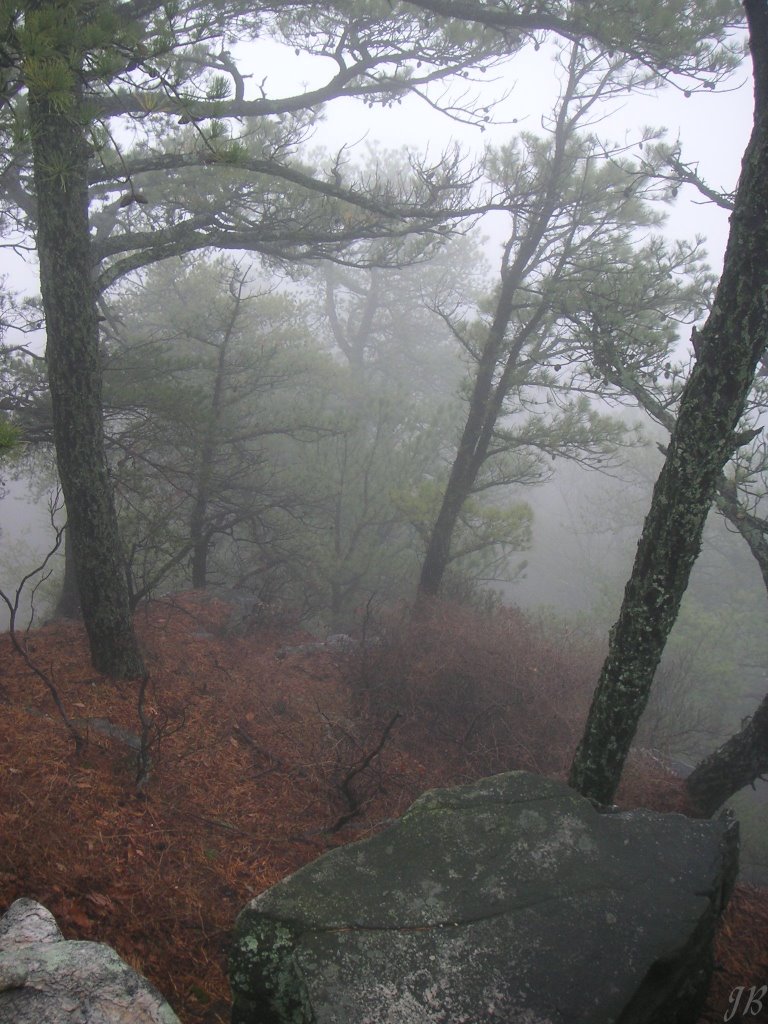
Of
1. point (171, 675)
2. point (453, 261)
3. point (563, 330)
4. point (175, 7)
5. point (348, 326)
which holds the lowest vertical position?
point (171, 675)

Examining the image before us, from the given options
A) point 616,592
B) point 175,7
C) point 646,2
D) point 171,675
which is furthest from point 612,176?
point 616,592

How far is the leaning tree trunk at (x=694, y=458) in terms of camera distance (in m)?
3.70

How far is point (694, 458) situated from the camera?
389cm

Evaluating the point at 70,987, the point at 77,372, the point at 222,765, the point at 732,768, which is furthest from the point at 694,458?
the point at 77,372

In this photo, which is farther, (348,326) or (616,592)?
(348,326)

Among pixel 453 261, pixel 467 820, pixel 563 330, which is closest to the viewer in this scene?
pixel 467 820

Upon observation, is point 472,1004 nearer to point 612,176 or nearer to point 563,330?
point 563,330

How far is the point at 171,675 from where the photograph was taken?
21.3 feet

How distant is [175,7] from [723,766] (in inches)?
289

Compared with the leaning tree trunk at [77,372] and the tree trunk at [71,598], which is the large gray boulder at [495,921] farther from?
the tree trunk at [71,598]

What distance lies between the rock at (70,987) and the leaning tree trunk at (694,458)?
10.3 feet

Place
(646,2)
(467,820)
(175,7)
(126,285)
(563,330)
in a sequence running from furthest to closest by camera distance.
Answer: (126,285) < (563,330) < (646,2) < (175,7) < (467,820)

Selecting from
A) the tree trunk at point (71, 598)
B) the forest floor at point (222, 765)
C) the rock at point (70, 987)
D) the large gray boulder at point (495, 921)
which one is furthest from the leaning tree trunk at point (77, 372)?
the large gray boulder at point (495, 921)

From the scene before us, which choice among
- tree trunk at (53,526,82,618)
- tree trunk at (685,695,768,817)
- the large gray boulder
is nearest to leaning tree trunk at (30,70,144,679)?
tree trunk at (53,526,82,618)
